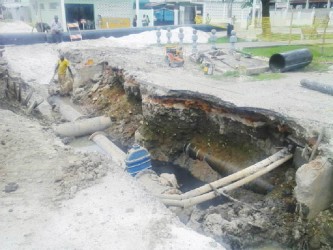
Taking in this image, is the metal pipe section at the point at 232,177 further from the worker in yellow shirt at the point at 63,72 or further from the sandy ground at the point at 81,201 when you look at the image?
the worker in yellow shirt at the point at 63,72

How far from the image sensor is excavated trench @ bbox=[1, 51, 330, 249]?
570 cm

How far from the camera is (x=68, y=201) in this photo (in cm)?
425

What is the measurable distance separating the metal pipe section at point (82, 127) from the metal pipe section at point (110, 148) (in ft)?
1.88

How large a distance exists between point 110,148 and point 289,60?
6.43 m

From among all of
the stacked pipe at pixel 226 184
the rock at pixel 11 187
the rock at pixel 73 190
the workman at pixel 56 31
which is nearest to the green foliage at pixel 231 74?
the stacked pipe at pixel 226 184

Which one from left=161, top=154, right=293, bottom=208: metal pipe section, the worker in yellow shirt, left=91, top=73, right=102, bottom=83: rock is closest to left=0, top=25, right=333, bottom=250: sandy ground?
left=161, top=154, right=293, bottom=208: metal pipe section

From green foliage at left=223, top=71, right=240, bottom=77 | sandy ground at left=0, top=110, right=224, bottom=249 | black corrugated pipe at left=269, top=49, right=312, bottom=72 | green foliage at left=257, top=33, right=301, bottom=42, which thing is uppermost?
green foliage at left=257, top=33, right=301, bottom=42

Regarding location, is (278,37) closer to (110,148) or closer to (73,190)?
(110,148)

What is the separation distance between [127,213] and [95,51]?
11.1 m

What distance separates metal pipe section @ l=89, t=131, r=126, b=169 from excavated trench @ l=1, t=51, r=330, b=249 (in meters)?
0.31

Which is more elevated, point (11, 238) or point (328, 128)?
point (328, 128)

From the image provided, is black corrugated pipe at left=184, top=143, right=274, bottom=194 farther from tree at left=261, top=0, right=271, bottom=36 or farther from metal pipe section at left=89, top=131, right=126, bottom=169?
tree at left=261, top=0, right=271, bottom=36

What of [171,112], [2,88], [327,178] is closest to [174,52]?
[171,112]

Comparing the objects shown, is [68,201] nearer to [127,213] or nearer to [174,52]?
[127,213]
